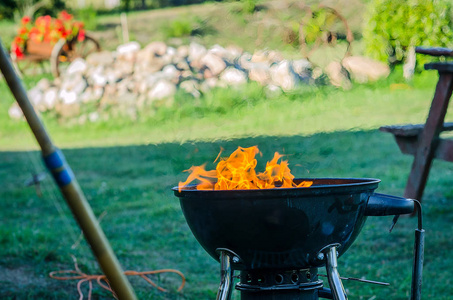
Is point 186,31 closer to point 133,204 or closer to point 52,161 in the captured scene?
point 133,204

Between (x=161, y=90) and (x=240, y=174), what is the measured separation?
607 cm

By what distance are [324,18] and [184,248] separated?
5.13 metres

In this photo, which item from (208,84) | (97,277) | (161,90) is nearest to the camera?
Answer: (97,277)

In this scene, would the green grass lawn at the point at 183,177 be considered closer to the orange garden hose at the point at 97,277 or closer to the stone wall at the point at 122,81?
the orange garden hose at the point at 97,277

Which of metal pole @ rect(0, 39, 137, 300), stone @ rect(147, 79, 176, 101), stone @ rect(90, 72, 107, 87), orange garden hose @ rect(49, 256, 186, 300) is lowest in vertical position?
metal pole @ rect(0, 39, 137, 300)

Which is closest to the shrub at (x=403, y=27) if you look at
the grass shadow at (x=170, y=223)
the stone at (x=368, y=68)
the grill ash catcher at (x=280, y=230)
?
the stone at (x=368, y=68)

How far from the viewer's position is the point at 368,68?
812 centimetres

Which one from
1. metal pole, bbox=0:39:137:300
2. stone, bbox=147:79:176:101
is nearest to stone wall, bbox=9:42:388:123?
stone, bbox=147:79:176:101

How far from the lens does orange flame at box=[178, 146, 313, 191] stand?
2170 mm

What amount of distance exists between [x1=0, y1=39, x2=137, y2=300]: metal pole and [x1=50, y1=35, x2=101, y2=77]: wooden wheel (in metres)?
8.68

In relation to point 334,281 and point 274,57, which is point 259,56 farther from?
point 334,281

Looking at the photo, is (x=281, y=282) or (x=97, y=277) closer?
(x=281, y=282)

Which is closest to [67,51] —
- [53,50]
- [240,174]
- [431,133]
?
[53,50]

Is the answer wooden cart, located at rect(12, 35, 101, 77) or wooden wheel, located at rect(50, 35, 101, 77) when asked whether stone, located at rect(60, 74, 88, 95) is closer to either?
wooden wheel, located at rect(50, 35, 101, 77)
